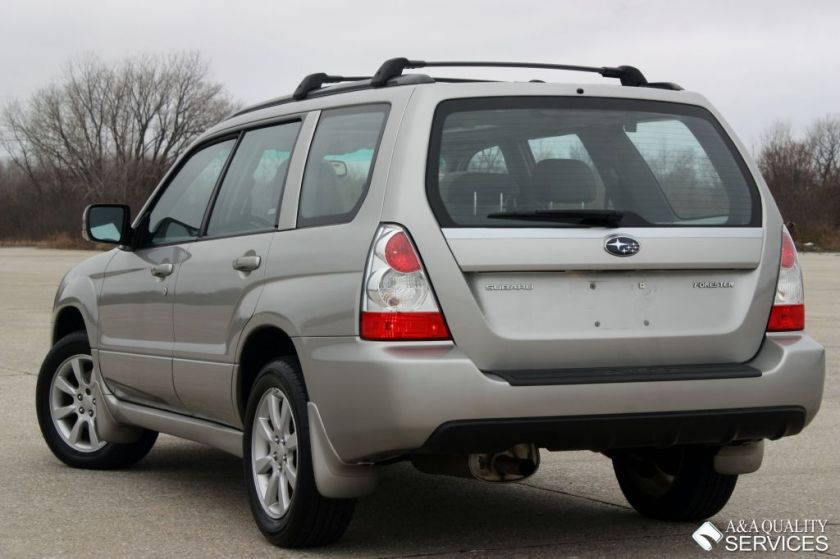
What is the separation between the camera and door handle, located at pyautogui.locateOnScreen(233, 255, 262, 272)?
5676 mm

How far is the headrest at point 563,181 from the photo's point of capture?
16.6ft

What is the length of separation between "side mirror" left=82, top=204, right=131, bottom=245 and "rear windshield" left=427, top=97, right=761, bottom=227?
8.16 ft

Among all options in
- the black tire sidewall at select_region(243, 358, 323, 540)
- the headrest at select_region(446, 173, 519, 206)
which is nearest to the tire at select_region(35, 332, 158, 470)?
the black tire sidewall at select_region(243, 358, 323, 540)

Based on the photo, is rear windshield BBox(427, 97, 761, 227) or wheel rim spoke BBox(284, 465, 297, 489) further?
wheel rim spoke BBox(284, 465, 297, 489)

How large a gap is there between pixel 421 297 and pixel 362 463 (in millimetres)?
663

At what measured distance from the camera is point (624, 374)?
4.91 m

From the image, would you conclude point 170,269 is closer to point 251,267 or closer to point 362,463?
point 251,267

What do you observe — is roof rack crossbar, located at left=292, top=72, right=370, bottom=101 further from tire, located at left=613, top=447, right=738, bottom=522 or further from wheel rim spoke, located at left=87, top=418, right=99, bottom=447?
wheel rim spoke, located at left=87, top=418, right=99, bottom=447

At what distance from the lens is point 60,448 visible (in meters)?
7.50

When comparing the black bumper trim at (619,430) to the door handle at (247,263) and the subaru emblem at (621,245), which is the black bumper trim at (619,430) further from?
the door handle at (247,263)

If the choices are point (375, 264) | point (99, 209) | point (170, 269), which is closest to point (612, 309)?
point (375, 264)

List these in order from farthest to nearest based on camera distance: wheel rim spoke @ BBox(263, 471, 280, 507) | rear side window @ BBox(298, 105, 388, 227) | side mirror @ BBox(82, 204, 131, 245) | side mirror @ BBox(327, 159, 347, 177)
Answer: side mirror @ BBox(82, 204, 131, 245) < wheel rim spoke @ BBox(263, 471, 280, 507) < side mirror @ BBox(327, 159, 347, 177) < rear side window @ BBox(298, 105, 388, 227)

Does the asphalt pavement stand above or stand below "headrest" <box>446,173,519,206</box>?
below

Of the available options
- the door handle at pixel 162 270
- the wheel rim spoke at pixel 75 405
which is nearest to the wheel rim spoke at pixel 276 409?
the door handle at pixel 162 270
